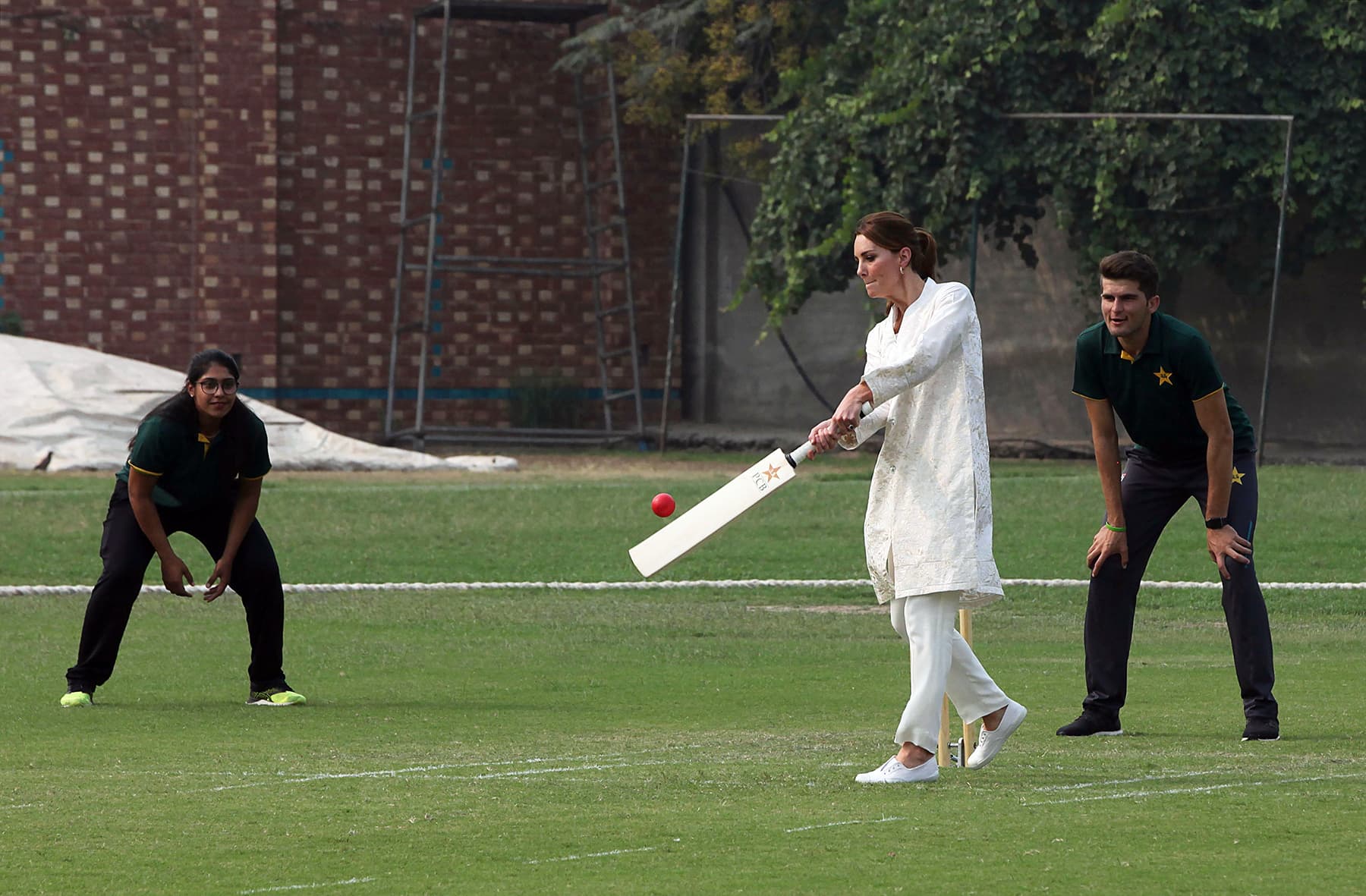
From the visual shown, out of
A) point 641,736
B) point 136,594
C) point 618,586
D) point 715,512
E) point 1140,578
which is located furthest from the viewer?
point 618,586

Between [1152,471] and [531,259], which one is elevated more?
[531,259]

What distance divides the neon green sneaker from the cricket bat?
2499 mm

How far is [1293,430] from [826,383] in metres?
5.81

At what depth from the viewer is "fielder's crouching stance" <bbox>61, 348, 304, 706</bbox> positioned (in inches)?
330

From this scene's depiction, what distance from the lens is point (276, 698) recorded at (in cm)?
852

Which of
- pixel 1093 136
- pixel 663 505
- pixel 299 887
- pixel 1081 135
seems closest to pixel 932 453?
pixel 663 505

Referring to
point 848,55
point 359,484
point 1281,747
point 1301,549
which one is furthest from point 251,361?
point 1281,747

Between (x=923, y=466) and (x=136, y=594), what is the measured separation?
151 inches

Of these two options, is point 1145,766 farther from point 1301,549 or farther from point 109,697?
point 1301,549

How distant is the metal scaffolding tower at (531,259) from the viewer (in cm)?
2542

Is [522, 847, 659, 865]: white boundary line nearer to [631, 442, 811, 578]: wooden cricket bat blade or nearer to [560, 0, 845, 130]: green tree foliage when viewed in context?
[631, 442, 811, 578]: wooden cricket bat blade

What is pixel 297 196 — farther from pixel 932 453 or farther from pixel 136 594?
pixel 932 453

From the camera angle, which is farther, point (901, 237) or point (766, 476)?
point (766, 476)

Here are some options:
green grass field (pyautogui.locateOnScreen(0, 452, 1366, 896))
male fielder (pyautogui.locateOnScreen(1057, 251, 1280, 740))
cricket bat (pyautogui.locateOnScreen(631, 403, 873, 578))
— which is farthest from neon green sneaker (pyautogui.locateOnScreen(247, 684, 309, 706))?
male fielder (pyautogui.locateOnScreen(1057, 251, 1280, 740))
